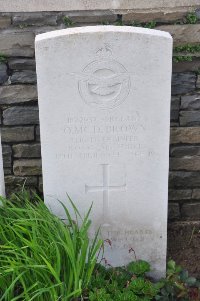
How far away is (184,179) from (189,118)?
374mm

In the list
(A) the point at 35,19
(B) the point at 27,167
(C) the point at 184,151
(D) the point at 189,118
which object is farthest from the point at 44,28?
(C) the point at 184,151

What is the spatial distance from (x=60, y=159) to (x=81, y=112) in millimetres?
258

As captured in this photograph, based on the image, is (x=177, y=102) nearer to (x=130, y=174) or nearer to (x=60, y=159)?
(x=130, y=174)

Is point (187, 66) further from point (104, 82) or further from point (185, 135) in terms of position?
point (104, 82)

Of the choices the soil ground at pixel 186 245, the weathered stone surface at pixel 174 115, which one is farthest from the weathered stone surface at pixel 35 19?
the soil ground at pixel 186 245

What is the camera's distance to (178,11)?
2.92 metres

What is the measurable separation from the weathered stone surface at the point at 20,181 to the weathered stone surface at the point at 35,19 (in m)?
0.89

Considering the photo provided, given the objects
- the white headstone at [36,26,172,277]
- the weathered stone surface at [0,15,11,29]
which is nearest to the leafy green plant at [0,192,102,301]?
the white headstone at [36,26,172,277]

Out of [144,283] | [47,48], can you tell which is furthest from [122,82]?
[144,283]

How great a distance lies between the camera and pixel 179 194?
10.9 ft

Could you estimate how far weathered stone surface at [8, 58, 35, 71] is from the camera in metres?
3.00

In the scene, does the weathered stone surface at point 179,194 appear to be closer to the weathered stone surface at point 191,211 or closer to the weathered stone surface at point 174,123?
the weathered stone surface at point 191,211

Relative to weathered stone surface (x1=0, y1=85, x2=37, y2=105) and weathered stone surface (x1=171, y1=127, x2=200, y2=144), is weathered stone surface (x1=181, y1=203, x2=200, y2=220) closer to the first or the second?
weathered stone surface (x1=171, y1=127, x2=200, y2=144)

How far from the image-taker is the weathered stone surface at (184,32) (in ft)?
9.63
